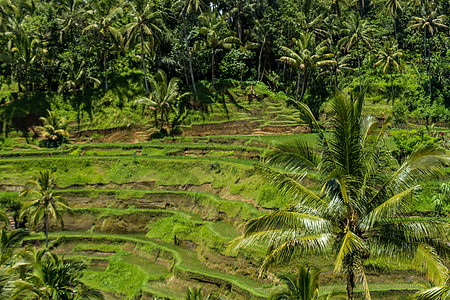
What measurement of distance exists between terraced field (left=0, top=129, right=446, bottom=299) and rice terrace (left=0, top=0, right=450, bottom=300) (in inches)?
4.9

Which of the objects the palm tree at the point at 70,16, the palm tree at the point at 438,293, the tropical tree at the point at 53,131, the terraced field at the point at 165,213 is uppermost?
the palm tree at the point at 70,16

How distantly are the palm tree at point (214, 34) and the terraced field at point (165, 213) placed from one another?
→ 40.0 feet

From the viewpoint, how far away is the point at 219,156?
37906 millimetres

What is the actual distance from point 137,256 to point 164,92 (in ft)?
68.9

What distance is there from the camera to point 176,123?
46844mm

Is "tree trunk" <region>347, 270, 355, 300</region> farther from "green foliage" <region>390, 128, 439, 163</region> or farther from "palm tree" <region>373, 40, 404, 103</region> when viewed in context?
"palm tree" <region>373, 40, 404, 103</region>

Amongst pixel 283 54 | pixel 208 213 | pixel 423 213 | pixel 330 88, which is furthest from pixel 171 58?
pixel 423 213

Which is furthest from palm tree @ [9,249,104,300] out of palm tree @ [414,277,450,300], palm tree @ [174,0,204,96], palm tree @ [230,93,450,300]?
palm tree @ [174,0,204,96]

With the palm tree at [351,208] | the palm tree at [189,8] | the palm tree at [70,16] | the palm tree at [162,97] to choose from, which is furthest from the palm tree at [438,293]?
the palm tree at [70,16]

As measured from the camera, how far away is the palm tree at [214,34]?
154 feet

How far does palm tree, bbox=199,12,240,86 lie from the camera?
4700cm

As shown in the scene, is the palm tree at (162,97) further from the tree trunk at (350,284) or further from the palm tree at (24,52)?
the tree trunk at (350,284)

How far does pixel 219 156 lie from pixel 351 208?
87.6 feet

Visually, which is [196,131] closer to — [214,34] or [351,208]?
[214,34]
